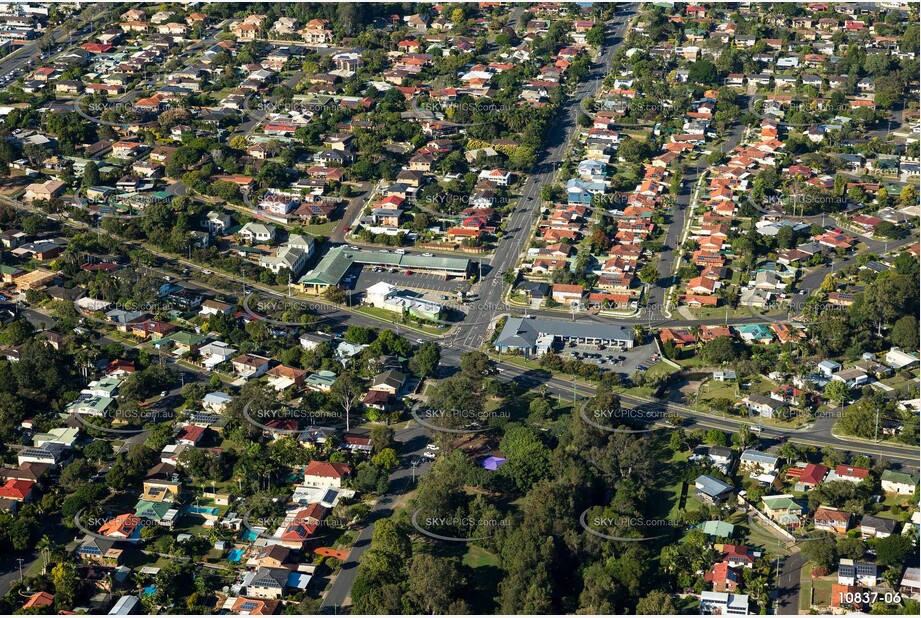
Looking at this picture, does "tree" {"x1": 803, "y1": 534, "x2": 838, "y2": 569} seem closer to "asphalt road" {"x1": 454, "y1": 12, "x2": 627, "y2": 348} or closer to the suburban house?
the suburban house

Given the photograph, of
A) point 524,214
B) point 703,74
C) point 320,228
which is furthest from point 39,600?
point 703,74

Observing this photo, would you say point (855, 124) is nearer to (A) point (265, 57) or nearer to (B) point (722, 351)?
(B) point (722, 351)

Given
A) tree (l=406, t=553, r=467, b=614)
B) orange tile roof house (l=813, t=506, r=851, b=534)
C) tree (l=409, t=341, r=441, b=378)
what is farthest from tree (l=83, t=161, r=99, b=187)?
orange tile roof house (l=813, t=506, r=851, b=534)

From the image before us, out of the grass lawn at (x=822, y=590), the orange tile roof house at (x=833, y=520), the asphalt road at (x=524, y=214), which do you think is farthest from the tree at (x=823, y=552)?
the asphalt road at (x=524, y=214)

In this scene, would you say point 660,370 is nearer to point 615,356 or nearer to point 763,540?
point 615,356

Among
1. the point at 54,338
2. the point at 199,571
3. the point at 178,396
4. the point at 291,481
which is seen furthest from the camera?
the point at 54,338

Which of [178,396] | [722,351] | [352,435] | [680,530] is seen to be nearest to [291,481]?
[352,435]
